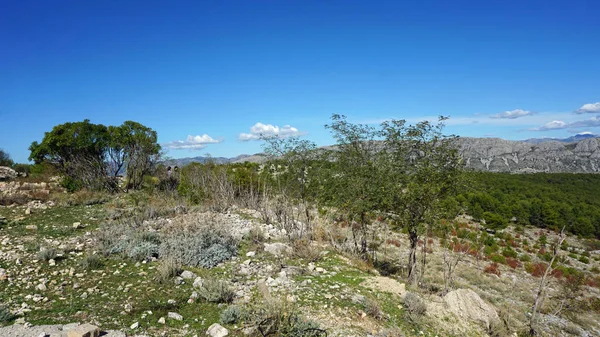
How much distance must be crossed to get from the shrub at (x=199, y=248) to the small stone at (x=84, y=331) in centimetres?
328

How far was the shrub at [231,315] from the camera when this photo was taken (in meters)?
5.88

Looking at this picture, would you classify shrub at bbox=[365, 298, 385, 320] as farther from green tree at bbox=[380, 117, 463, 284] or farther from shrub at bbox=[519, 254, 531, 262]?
shrub at bbox=[519, 254, 531, 262]

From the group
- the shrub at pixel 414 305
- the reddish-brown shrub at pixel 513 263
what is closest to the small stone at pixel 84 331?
the shrub at pixel 414 305

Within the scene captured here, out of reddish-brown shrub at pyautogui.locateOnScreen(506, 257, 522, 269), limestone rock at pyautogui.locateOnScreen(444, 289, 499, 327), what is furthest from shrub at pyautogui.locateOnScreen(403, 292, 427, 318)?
reddish-brown shrub at pyautogui.locateOnScreen(506, 257, 522, 269)

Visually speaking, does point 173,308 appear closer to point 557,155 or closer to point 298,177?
point 298,177

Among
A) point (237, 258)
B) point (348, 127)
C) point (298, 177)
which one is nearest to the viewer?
point (237, 258)

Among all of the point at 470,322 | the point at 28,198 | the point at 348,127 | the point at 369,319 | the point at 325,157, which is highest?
the point at 348,127

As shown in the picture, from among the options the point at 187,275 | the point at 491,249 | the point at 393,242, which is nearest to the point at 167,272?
the point at 187,275

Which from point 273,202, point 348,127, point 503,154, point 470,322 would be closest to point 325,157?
point 348,127

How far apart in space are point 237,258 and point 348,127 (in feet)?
20.8

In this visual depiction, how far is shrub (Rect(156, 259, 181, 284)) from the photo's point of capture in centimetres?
745

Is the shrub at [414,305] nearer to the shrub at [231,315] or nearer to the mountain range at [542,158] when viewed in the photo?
the shrub at [231,315]

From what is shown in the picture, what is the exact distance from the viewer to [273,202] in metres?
18.2

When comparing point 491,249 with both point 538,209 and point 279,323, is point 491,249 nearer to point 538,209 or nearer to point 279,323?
point 538,209
